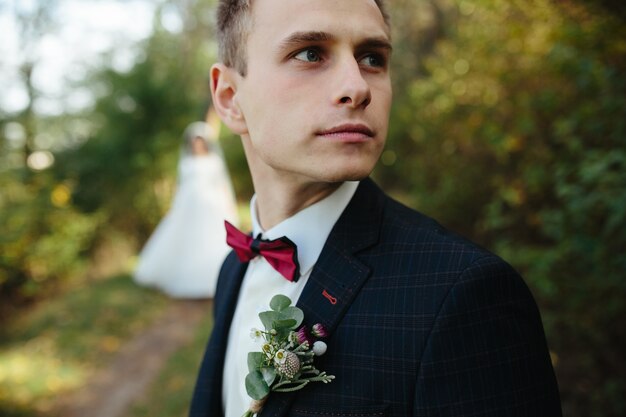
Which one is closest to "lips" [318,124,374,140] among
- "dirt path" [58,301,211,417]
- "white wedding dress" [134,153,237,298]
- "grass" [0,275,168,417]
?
"dirt path" [58,301,211,417]

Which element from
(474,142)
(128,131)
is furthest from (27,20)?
(474,142)

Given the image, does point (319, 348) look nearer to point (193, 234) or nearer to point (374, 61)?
point (374, 61)

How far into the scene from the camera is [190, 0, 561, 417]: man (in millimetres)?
1172

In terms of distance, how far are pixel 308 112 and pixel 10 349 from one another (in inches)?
254

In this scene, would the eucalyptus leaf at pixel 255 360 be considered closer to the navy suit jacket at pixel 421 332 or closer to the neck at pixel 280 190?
the navy suit jacket at pixel 421 332

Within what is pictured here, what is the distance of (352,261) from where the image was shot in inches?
56.9

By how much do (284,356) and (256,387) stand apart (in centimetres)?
13

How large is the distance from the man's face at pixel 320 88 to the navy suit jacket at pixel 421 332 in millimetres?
286

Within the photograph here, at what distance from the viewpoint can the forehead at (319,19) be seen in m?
1.38

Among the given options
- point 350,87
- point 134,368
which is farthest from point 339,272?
point 134,368

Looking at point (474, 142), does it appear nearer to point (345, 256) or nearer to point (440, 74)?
point (440, 74)

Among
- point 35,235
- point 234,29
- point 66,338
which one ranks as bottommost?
point 66,338

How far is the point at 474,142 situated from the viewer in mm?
7363

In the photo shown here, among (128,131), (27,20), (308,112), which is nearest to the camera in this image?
(308,112)
